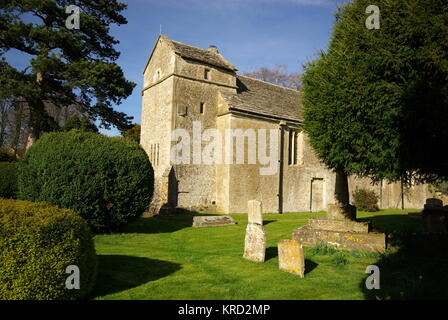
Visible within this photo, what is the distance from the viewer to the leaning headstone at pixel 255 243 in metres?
7.68

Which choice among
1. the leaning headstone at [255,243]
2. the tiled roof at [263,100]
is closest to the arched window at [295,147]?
the tiled roof at [263,100]

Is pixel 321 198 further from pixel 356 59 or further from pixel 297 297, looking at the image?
pixel 297 297

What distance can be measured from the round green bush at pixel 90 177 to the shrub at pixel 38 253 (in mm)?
5203

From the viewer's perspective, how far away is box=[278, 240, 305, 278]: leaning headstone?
656 centimetres

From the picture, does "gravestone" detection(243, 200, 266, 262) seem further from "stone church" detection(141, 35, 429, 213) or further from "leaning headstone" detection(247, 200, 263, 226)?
"stone church" detection(141, 35, 429, 213)

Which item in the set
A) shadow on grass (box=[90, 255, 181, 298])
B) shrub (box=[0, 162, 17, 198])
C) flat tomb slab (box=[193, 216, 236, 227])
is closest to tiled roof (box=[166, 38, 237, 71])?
flat tomb slab (box=[193, 216, 236, 227])

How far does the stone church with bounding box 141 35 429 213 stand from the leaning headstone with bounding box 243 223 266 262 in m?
10.4

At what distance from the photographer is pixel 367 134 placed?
7.90 meters

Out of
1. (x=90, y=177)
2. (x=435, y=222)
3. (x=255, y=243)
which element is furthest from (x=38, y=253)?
(x=435, y=222)

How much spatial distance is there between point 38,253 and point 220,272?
12.0 feet

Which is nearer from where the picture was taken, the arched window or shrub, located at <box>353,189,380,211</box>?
the arched window
